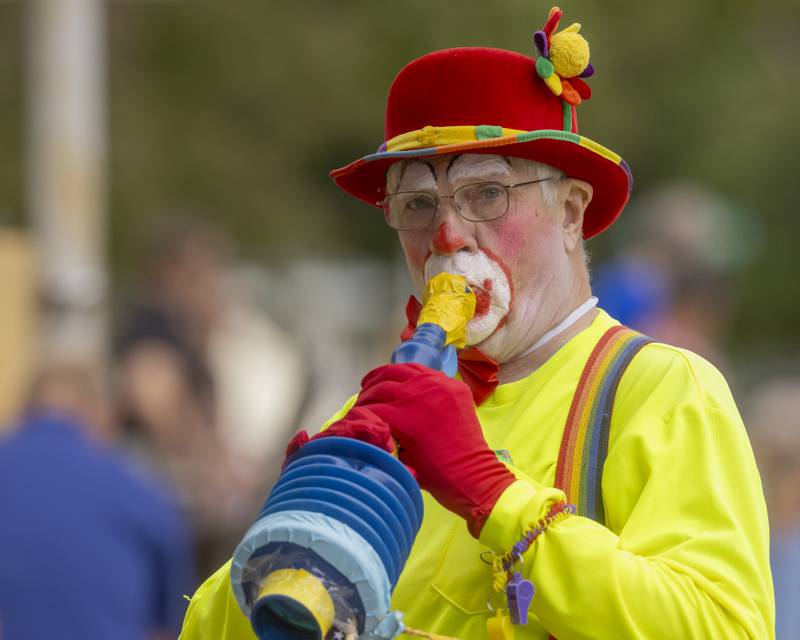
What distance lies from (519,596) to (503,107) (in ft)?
3.09

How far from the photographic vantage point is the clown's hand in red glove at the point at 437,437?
272 centimetres

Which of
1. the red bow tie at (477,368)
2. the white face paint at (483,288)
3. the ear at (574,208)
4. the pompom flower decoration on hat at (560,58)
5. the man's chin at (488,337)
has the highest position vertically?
the pompom flower decoration on hat at (560,58)

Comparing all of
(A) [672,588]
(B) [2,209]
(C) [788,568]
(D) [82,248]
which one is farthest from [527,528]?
(B) [2,209]

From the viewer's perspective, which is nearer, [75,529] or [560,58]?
[560,58]

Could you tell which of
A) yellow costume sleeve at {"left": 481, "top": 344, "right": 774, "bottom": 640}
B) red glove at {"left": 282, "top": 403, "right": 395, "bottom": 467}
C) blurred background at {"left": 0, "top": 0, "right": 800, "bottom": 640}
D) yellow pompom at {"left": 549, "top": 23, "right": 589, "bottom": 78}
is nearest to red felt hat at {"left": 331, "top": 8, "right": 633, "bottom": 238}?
yellow pompom at {"left": 549, "top": 23, "right": 589, "bottom": 78}

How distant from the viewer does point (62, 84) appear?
13.3m

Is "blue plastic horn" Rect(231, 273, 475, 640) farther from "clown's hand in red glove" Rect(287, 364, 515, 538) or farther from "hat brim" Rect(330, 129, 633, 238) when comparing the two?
"hat brim" Rect(330, 129, 633, 238)

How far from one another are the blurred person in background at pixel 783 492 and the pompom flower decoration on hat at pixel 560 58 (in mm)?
3154

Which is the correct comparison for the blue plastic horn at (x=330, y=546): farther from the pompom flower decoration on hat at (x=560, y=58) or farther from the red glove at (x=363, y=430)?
the pompom flower decoration on hat at (x=560, y=58)

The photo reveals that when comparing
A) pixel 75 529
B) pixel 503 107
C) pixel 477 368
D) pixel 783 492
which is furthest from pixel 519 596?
pixel 75 529

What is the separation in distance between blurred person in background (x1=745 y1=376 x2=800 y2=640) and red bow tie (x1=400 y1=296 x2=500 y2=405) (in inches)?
118

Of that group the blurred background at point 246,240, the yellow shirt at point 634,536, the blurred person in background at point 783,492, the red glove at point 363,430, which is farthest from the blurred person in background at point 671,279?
the red glove at point 363,430

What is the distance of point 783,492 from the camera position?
621 cm

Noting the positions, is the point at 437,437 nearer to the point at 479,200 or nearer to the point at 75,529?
the point at 479,200
